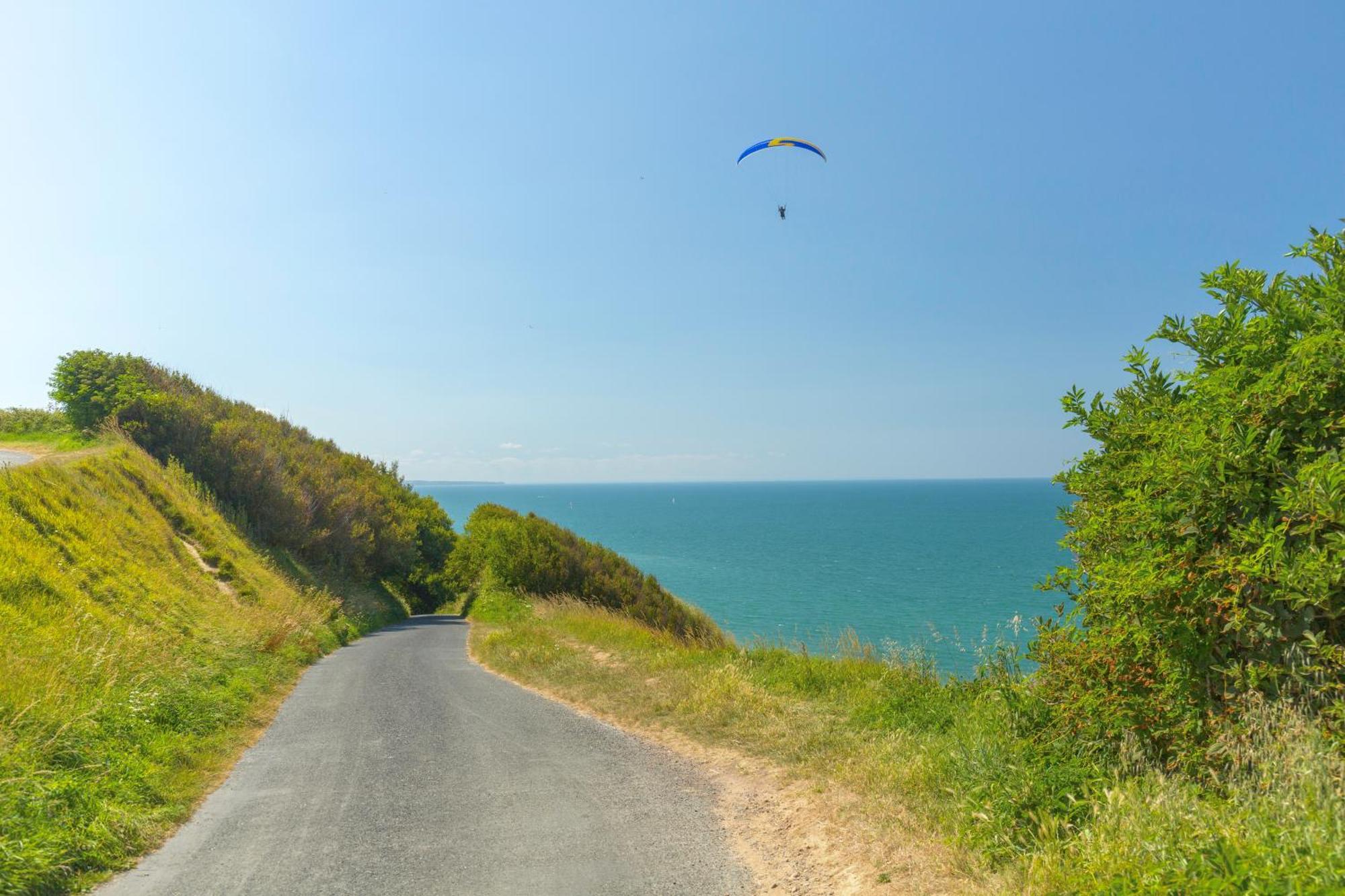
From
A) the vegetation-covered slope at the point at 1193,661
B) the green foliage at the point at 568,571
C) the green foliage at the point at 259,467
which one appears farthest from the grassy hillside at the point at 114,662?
the green foliage at the point at 568,571

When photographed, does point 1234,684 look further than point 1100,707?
No

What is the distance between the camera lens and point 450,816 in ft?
23.0

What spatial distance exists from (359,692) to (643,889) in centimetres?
1012

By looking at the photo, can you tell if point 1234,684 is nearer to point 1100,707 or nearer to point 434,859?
point 1100,707

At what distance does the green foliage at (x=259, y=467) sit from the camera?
1201 inches

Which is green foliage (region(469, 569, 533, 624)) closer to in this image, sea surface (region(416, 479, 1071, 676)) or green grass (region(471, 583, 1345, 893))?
sea surface (region(416, 479, 1071, 676))

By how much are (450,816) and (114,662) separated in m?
6.58

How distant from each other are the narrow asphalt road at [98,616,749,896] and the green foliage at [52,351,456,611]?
24.4 meters

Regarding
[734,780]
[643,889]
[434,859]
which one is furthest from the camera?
[734,780]

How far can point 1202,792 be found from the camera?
4.88m

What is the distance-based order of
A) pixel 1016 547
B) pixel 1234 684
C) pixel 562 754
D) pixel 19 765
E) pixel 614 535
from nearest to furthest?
1. pixel 1234 684
2. pixel 19 765
3. pixel 562 754
4. pixel 1016 547
5. pixel 614 535

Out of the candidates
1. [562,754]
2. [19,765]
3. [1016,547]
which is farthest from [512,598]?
[1016,547]

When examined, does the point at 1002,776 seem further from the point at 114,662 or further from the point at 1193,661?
the point at 114,662

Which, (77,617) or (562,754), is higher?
(77,617)
